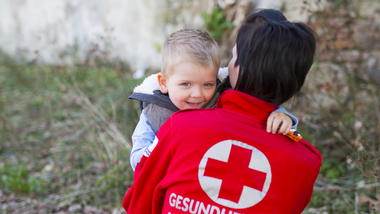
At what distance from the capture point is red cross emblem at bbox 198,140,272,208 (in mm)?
1183

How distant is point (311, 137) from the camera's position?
122 inches

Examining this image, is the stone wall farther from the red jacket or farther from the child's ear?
the red jacket

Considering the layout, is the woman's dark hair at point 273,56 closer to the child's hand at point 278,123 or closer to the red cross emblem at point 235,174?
the child's hand at point 278,123

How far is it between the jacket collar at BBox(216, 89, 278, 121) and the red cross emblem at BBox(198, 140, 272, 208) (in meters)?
0.16

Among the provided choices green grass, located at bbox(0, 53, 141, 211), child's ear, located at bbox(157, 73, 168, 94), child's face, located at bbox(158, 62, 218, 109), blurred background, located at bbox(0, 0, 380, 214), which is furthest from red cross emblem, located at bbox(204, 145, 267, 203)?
green grass, located at bbox(0, 53, 141, 211)

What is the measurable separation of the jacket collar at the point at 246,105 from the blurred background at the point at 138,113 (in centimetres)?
79

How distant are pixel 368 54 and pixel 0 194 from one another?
14.0 ft

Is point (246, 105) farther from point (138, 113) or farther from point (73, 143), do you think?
point (73, 143)

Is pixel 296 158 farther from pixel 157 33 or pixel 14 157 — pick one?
pixel 157 33

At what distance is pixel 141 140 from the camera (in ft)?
5.07

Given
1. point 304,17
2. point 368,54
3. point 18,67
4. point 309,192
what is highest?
point 304,17

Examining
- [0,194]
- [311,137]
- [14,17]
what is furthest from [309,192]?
[14,17]

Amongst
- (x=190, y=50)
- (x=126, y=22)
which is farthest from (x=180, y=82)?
(x=126, y=22)

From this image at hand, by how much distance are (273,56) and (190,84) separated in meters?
0.46
